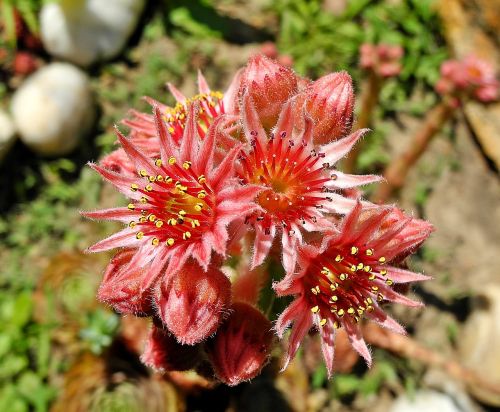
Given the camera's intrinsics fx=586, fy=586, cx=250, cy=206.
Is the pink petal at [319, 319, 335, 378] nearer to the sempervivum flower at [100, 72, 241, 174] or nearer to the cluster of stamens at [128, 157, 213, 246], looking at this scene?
the cluster of stamens at [128, 157, 213, 246]

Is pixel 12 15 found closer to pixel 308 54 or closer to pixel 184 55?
pixel 184 55

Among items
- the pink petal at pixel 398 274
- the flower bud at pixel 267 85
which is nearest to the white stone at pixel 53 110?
the flower bud at pixel 267 85

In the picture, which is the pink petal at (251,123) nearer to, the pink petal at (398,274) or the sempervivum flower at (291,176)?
the sempervivum flower at (291,176)

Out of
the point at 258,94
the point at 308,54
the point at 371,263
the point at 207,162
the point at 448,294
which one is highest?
the point at 258,94

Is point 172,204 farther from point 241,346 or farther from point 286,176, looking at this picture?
point 241,346

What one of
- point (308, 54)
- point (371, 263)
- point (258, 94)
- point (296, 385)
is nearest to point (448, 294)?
point (296, 385)

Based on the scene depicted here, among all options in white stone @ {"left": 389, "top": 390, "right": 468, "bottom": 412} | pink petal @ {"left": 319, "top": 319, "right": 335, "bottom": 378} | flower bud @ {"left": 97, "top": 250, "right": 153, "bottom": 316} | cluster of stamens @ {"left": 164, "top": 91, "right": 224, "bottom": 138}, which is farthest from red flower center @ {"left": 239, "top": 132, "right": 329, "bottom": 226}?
white stone @ {"left": 389, "top": 390, "right": 468, "bottom": 412}

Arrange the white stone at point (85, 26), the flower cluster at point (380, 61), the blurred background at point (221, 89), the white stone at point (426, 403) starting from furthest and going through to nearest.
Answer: the white stone at point (85, 26)
the white stone at point (426, 403)
the blurred background at point (221, 89)
the flower cluster at point (380, 61)
